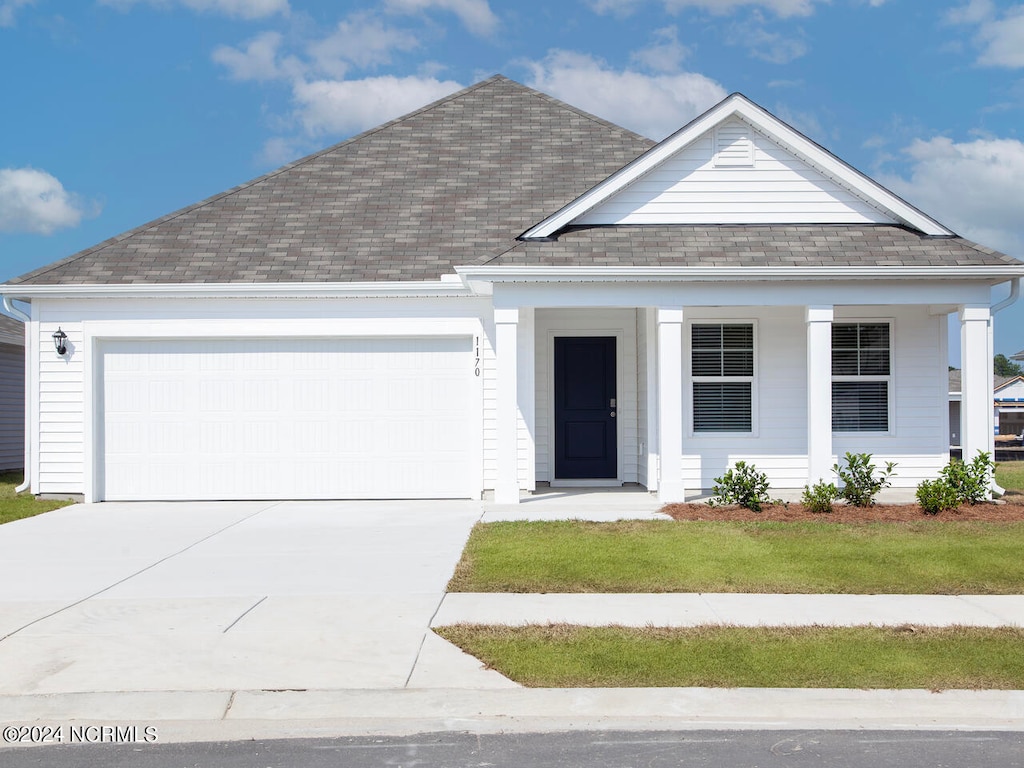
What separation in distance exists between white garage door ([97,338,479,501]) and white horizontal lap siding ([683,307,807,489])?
322 cm

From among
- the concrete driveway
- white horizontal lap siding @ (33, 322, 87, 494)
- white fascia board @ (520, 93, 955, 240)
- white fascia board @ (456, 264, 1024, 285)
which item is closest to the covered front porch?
white fascia board @ (456, 264, 1024, 285)

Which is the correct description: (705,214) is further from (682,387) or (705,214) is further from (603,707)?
(603,707)

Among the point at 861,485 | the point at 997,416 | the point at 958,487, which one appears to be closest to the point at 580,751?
the point at 861,485

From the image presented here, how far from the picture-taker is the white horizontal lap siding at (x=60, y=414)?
14.1m

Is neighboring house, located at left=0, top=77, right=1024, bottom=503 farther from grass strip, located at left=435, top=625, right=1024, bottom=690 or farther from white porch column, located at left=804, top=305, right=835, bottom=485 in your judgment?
grass strip, located at left=435, top=625, right=1024, bottom=690

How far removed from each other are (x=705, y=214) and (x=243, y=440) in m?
7.27

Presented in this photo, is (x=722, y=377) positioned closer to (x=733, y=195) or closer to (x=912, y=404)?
(x=733, y=195)

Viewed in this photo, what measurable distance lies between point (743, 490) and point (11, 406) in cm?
1620

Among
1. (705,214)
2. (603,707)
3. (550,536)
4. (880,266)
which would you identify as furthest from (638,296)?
(603,707)

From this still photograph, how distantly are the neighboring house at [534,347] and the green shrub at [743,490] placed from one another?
2.23 ft

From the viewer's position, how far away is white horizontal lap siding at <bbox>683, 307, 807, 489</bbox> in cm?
1430

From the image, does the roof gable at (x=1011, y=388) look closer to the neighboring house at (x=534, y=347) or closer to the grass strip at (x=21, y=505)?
the neighboring house at (x=534, y=347)

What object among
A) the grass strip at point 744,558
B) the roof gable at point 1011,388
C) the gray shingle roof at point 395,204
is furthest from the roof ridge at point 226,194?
the roof gable at point 1011,388

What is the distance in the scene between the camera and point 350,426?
1412cm
